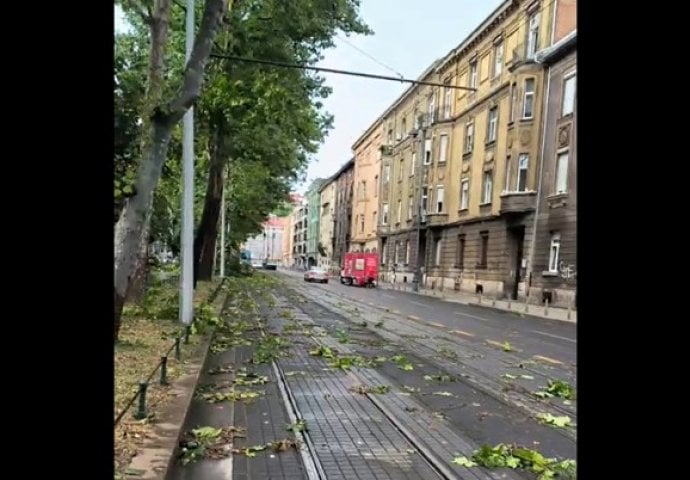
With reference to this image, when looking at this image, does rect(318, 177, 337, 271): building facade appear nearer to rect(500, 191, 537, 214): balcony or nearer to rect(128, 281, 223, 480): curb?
rect(500, 191, 537, 214): balcony

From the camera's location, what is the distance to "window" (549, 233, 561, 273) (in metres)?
30.4

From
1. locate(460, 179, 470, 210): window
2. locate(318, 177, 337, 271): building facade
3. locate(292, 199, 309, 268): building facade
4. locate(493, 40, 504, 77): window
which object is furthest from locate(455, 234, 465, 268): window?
locate(292, 199, 309, 268): building facade

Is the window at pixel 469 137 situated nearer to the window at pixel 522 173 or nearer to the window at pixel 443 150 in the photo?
the window at pixel 443 150

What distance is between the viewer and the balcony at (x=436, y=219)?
46.7 meters

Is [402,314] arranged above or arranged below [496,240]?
below

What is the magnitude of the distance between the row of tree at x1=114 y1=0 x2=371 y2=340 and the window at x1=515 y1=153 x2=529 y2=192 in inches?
464

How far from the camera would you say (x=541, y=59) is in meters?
32.8

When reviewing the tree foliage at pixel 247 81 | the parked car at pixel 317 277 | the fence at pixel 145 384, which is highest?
the tree foliage at pixel 247 81

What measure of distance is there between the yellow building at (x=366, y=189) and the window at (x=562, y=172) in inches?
1559

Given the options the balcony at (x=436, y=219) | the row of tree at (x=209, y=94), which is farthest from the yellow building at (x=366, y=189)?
the row of tree at (x=209, y=94)
